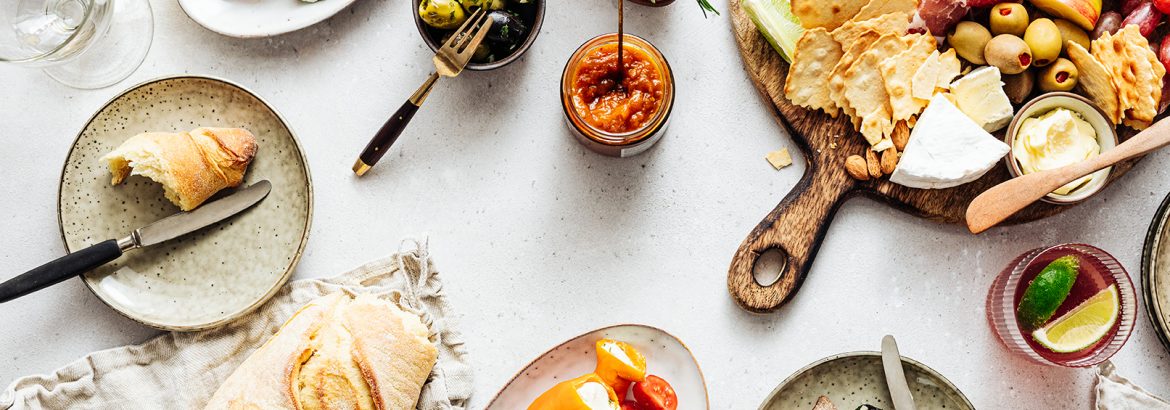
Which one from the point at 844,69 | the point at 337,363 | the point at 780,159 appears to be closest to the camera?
the point at 337,363

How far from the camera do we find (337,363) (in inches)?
60.9

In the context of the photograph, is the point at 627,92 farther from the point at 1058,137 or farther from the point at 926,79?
the point at 1058,137

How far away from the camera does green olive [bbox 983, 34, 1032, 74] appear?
1.58 m

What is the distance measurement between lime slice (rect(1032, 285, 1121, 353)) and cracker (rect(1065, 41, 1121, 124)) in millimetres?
367

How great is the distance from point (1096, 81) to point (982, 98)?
0.23m

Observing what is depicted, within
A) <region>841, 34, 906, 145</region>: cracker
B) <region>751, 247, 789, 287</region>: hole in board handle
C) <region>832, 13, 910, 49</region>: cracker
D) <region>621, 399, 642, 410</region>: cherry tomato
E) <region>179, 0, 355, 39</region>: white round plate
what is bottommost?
<region>621, 399, 642, 410</region>: cherry tomato

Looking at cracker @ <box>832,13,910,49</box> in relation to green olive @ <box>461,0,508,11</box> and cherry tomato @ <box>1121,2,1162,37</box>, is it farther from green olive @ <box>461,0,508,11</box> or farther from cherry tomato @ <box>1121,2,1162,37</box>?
green olive @ <box>461,0,508,11</box>

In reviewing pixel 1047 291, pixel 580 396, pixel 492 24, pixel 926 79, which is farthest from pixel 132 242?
pixel 1047 291

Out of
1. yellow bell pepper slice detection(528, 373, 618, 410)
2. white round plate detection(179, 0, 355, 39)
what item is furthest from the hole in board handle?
white round plate detection(179, 0, 355, 39)

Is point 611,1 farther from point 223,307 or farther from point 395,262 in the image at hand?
point 223,307

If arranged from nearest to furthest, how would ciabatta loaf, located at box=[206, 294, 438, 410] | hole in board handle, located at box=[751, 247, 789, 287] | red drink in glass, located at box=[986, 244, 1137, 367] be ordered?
ciabatta loaf, located at box=[206, 294, 438, 410] < red drink in glass, located at box=[986, 244, 1137, 367] < hole in board handle, located at box=[751, 247, 789, 287]

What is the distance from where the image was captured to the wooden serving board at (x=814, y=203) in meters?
1.70

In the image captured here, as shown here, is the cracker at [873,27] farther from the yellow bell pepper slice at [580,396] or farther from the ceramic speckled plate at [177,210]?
the ceramic speckled plate at [177,210]

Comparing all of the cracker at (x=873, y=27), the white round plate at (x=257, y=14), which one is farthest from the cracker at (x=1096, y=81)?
the white round plate at (x=257, y=14)
